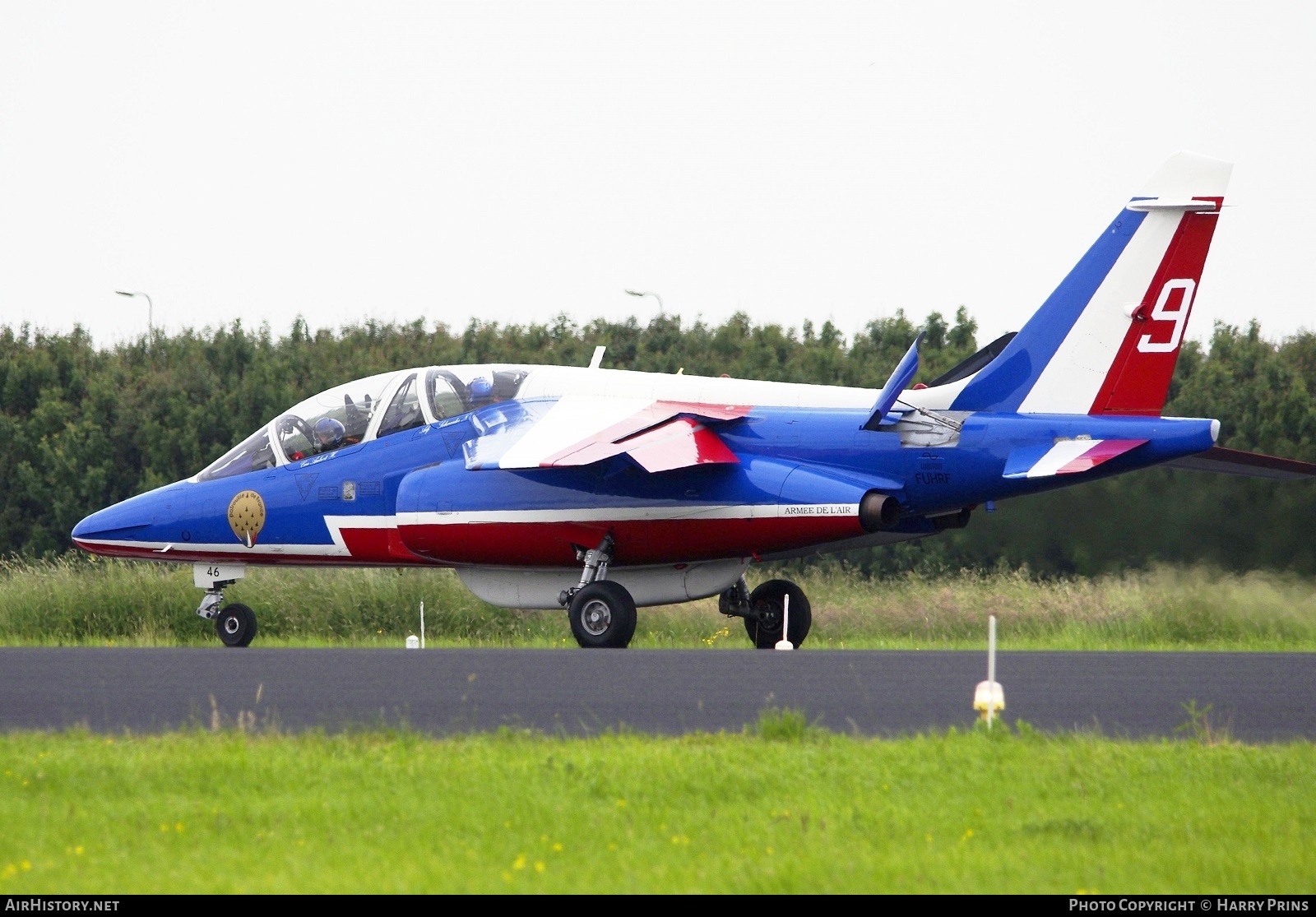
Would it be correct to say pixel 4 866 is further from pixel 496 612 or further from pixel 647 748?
pixel 496 612

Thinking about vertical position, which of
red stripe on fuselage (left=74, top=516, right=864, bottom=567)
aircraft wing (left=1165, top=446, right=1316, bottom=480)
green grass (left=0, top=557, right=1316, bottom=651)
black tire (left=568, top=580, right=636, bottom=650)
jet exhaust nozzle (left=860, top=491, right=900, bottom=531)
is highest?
aircraft wing (left=1165, top=446, right=1316, bottom=480)

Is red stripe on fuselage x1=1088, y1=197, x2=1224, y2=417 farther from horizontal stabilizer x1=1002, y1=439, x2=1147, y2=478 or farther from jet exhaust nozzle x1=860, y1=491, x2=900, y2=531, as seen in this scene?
jet exhaust nozzle x1=860, y1=491, x2=900, y2=531

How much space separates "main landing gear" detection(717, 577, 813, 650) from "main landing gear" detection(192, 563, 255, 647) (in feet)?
18.4

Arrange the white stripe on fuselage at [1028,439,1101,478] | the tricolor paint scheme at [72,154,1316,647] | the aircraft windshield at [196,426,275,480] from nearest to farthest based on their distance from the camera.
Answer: the white stripe on fuselage at [1028,439,1101,478], the tricolor paint scheme at [72,154,1316,647], the aircraft windshield at [196,426,275,480]

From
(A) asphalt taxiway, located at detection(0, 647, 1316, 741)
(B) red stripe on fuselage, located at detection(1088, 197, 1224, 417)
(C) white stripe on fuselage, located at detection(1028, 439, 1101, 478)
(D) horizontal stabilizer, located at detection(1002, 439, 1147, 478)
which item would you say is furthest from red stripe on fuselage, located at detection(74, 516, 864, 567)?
(A) asphalt taxiway, located at detection(0, 647, 1316, 741)

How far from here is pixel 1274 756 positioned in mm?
9047

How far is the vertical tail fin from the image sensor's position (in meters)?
15.9

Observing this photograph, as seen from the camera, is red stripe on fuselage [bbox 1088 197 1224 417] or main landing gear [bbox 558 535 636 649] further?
main landing gear [bbox 558 535 636 649]

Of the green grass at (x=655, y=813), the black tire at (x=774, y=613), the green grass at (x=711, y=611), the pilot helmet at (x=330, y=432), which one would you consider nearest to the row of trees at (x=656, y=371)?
the green grass at (x=711, y=611)

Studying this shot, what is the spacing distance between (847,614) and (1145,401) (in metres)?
8.79

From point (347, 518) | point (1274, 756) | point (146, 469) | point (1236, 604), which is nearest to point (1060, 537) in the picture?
point (1236, 604)

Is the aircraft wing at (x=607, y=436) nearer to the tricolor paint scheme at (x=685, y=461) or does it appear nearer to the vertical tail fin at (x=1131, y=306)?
the tricolor paint scheme at (x=685, y=461)

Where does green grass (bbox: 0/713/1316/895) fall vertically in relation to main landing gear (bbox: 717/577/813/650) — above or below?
above

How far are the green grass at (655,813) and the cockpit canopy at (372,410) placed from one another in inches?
366
